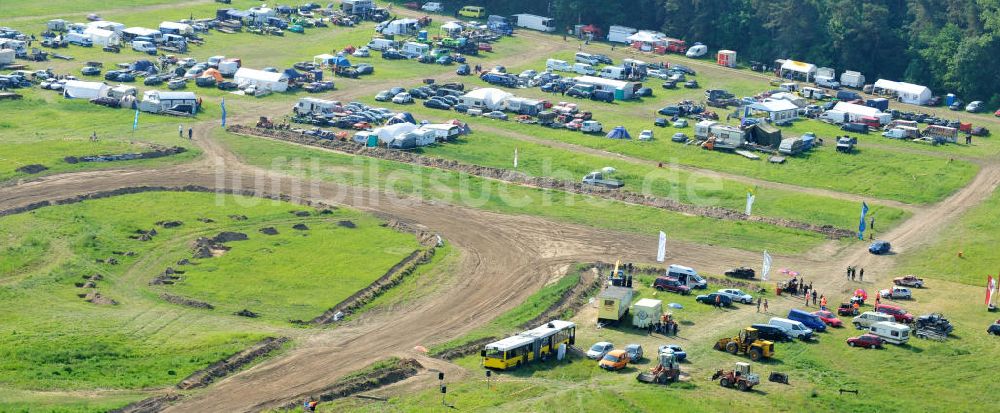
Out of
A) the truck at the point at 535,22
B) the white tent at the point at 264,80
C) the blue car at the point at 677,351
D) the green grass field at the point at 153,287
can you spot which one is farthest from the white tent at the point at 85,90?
A: the blue car at the point at 677,351

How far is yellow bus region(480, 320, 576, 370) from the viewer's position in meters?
64.9

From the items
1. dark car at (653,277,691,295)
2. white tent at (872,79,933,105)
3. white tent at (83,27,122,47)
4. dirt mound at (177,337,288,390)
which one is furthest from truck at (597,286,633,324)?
white tent at (83,27,122,47)

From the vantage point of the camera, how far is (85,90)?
125 m

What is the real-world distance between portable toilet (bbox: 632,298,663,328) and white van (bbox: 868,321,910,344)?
12036mm

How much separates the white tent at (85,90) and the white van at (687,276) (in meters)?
65.7

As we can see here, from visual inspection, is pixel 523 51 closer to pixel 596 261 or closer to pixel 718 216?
pixel 718 216

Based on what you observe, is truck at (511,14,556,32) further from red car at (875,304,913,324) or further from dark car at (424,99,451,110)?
red car at (875,304,913,324)

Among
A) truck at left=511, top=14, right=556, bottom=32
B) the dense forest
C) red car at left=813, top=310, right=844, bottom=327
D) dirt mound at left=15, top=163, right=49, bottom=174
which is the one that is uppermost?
the dense forest

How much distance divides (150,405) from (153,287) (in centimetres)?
1915

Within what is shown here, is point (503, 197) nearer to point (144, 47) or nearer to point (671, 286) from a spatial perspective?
point (671, 286)

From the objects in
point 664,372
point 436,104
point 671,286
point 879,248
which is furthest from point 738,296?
point 436,104

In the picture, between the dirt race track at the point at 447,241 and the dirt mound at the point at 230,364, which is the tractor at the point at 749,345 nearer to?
the dirt race track at the point at 447,241

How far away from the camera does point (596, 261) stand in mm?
86938

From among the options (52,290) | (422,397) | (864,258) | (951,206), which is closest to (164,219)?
(52,290)
